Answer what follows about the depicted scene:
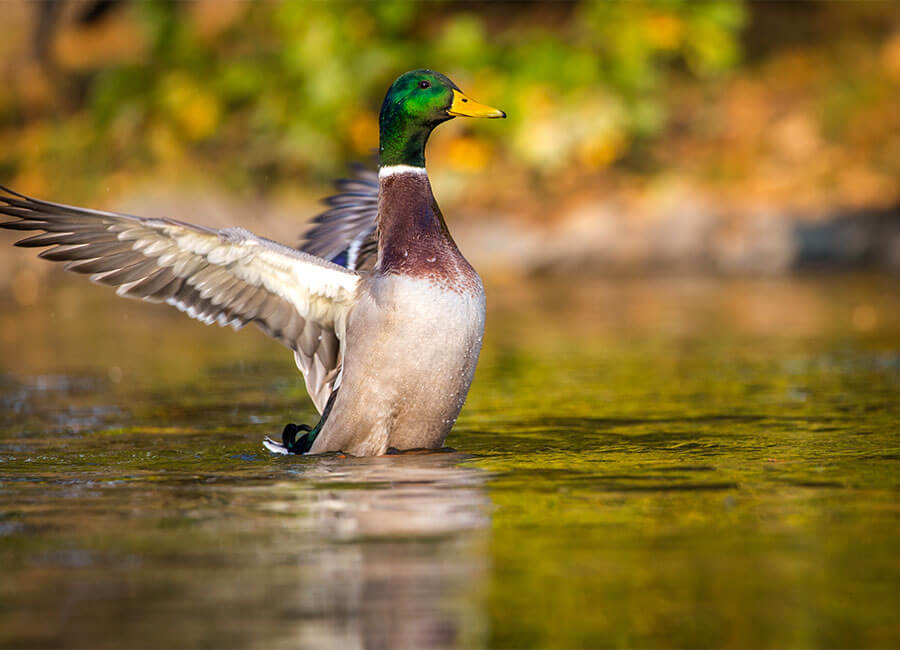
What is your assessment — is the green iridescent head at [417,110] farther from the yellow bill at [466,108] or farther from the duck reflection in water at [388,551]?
the duck reflection in water at [388,551]

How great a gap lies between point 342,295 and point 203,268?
1.93 ft

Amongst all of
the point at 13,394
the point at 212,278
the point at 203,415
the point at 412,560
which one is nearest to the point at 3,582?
the point at 412,560

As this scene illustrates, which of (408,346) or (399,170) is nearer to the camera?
(408,346)

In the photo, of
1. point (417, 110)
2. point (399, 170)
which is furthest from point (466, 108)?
point (399, 170)

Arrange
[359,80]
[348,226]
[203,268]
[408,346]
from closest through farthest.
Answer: [408,346], [203,268], [348,226], [359,80]

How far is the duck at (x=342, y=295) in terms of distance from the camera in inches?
247

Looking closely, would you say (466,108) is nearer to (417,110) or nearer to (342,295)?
(417,110)

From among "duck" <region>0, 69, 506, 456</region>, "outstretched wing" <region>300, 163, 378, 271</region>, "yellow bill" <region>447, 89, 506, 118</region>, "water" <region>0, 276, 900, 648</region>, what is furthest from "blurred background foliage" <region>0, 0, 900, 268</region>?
"duck" <region>0, 69, 506, 456</region>

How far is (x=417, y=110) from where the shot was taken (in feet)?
22.8

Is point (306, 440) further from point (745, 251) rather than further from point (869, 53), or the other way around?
point (869, 53)

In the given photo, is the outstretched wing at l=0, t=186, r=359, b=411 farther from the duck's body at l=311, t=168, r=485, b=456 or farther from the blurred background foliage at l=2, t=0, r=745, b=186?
the blurred background foliage at l=2, t=0, r=745, b=186

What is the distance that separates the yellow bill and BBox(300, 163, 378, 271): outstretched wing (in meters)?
1.04

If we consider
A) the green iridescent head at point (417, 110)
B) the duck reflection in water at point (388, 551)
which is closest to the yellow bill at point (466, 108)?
the green iridescent head at point (417, 110)

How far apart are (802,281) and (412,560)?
419 inches
